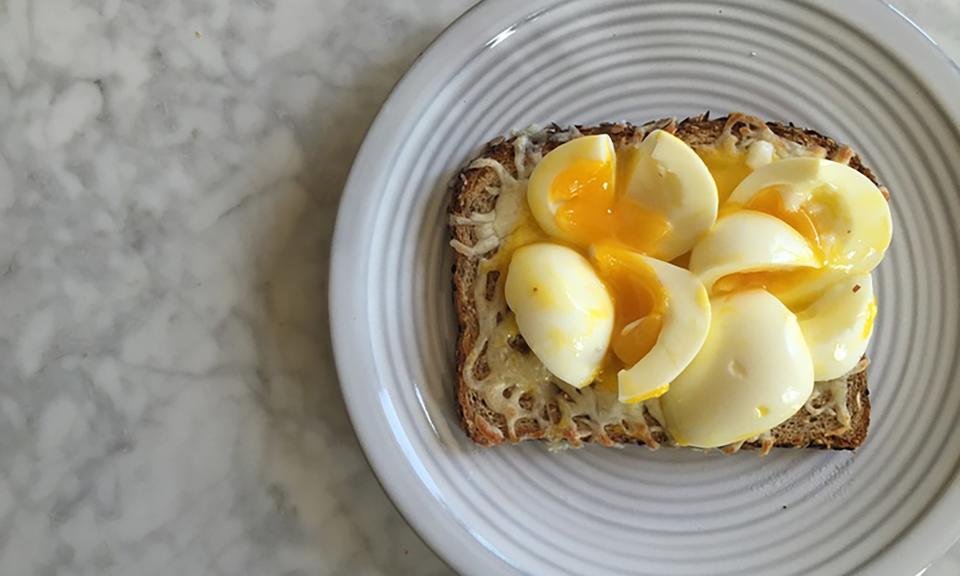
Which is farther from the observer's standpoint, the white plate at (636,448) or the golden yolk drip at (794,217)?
the white plate at (636,448)

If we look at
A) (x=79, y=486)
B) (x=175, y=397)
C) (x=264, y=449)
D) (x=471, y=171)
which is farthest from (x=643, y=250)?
(x=79, y=486)

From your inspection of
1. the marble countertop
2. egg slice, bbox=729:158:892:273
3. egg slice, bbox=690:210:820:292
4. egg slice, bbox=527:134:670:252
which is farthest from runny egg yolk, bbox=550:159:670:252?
the marble countertop

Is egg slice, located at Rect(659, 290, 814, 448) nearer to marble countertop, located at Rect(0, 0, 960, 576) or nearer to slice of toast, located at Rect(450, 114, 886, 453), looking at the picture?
slice of toast, located at Rect(450, 114, 886, 453)

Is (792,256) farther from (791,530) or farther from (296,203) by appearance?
(296,203)

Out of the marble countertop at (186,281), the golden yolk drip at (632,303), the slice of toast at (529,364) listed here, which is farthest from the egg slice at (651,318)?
the marble countertop at (186,281)

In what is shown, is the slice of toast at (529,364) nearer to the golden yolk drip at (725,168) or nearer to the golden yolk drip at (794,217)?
the golden yolk drip at (725,168)

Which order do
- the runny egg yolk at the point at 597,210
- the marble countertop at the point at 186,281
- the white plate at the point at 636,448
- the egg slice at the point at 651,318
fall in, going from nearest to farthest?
the egg slice at the point at 651,318, the runny egg yolk at the point at 597,210, the white plate at the point at 636,448, the marble countertop at the point at 186,281

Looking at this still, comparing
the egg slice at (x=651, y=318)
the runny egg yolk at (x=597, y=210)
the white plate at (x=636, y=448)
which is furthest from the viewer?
the white plate at (x=636, y=448)
